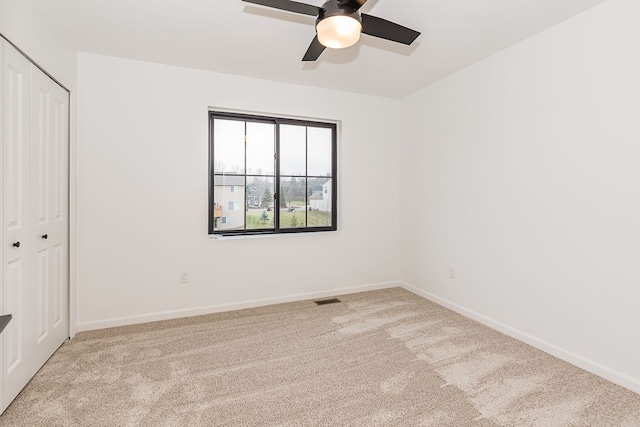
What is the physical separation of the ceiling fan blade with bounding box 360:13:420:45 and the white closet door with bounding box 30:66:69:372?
2188 mm

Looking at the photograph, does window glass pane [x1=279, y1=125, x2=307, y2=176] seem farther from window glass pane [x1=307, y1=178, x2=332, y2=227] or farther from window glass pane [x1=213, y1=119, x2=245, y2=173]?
window glass pane [x1=213, y1=119, x2=245, y2=173]

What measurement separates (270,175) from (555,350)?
307 cm

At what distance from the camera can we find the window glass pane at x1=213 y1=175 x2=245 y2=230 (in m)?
3.39

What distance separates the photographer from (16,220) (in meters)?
1.90

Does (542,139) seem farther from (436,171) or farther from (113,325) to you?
(113,325)

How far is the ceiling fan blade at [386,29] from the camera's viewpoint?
1814mm

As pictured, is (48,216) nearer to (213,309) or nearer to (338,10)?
(213,309)

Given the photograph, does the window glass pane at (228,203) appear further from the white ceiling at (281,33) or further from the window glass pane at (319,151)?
the white ceiling at (281,33)

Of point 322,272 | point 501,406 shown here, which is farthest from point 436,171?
point 501,406

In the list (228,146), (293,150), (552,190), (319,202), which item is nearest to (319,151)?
(293,150)

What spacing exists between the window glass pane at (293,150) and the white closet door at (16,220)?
86.9 inches

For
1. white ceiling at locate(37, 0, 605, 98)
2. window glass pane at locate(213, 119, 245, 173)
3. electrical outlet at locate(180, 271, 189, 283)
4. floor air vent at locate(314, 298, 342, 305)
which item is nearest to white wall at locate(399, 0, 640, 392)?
white ceiling at locate(37, 0, 605, 98)

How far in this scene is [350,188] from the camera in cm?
390

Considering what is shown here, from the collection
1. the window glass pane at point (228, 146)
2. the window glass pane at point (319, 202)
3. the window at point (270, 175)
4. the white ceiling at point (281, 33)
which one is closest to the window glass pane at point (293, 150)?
the window at point (270, 175)
